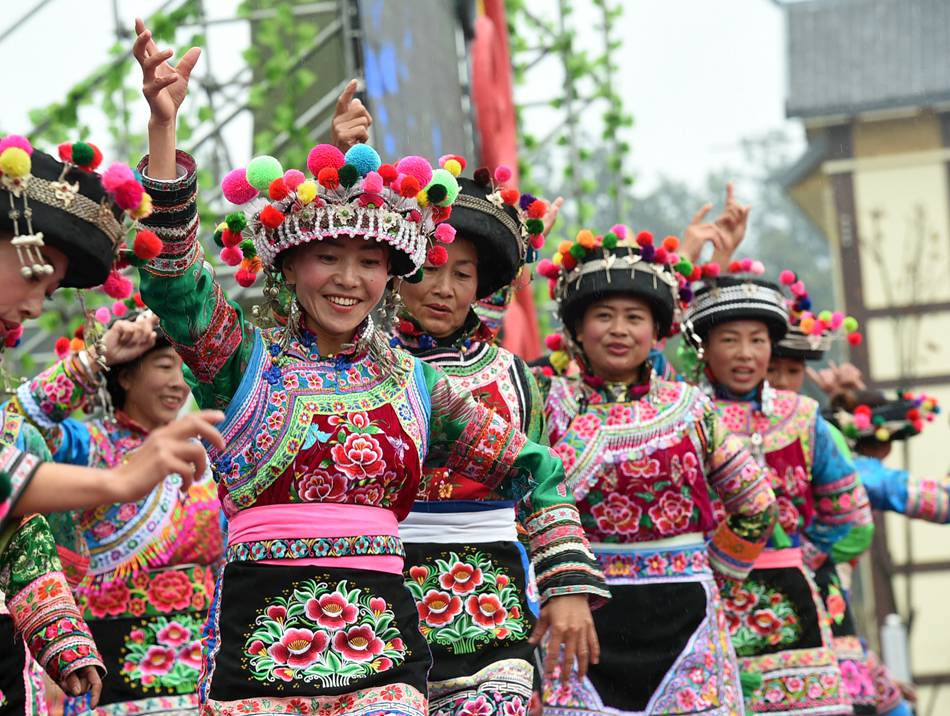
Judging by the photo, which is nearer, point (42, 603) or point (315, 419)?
point (315, 419)

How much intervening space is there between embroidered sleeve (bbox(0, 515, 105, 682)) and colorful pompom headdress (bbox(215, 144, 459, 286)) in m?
0.95

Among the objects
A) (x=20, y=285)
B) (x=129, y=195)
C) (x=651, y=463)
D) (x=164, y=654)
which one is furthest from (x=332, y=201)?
(x=164, y=654)

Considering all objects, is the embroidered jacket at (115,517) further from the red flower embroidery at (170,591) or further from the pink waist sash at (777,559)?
the pink waist sash at (777,559)

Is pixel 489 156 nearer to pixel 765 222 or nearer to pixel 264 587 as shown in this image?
pixel 264 587

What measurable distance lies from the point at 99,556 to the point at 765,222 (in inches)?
1693

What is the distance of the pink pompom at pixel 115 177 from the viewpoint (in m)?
3.32

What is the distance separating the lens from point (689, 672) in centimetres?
574

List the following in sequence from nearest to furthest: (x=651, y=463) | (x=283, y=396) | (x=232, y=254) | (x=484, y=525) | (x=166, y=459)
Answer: (x=166, y=459) → (x=283, y=396) → (x=232, y=254) → (x=484, y=525) → (x=651, y=463)

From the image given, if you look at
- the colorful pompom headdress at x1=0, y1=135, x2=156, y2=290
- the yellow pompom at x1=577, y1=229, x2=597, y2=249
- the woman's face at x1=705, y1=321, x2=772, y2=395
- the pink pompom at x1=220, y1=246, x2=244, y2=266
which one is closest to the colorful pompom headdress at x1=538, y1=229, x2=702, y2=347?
the yellow pompom at x1=577, y1=229, x2=597, y2=249

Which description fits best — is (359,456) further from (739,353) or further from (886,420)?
(886,420)

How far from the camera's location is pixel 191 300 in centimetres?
373

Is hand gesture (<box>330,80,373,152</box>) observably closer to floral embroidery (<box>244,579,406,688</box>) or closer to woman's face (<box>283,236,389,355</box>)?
woman's face (<box>283,236,389,355</box>)

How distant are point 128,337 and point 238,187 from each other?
2.19 metres

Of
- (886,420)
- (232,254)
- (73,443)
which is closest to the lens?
(232,254)
